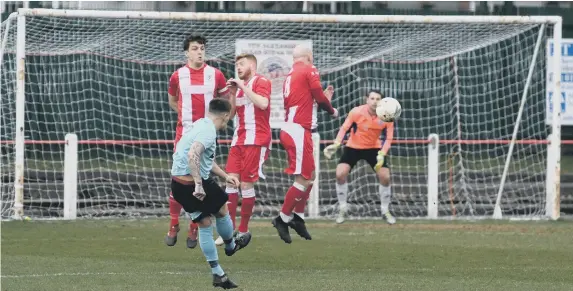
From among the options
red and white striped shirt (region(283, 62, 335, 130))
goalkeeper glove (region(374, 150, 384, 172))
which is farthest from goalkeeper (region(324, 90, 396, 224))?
red and white striped shirt (region(283, 62, 335, 130))

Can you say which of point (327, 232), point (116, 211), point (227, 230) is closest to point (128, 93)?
point (116, 211)

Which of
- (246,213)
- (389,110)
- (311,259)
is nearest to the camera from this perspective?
(311,259)

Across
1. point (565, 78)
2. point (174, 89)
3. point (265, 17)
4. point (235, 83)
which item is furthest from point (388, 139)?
point (235, 83)

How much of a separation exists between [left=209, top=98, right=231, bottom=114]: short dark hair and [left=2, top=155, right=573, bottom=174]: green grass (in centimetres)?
992

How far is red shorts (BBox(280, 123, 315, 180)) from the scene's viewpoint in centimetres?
1323

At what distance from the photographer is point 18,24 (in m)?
17.7

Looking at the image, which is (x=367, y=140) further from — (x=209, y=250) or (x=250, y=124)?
(x=209, y=250)

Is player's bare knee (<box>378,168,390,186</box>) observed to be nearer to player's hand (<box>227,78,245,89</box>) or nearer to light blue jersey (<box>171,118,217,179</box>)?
player's hand (<box>227,78,245,89</box>)

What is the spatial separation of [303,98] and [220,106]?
11.4 ft

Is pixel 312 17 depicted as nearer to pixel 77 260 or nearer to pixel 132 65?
pixel 132 65

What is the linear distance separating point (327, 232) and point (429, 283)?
5.91 m

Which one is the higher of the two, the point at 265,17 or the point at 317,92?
the point at 265,17

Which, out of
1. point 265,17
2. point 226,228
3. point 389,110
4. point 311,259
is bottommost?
point 311,259

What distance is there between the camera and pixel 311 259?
1260 centimetres
